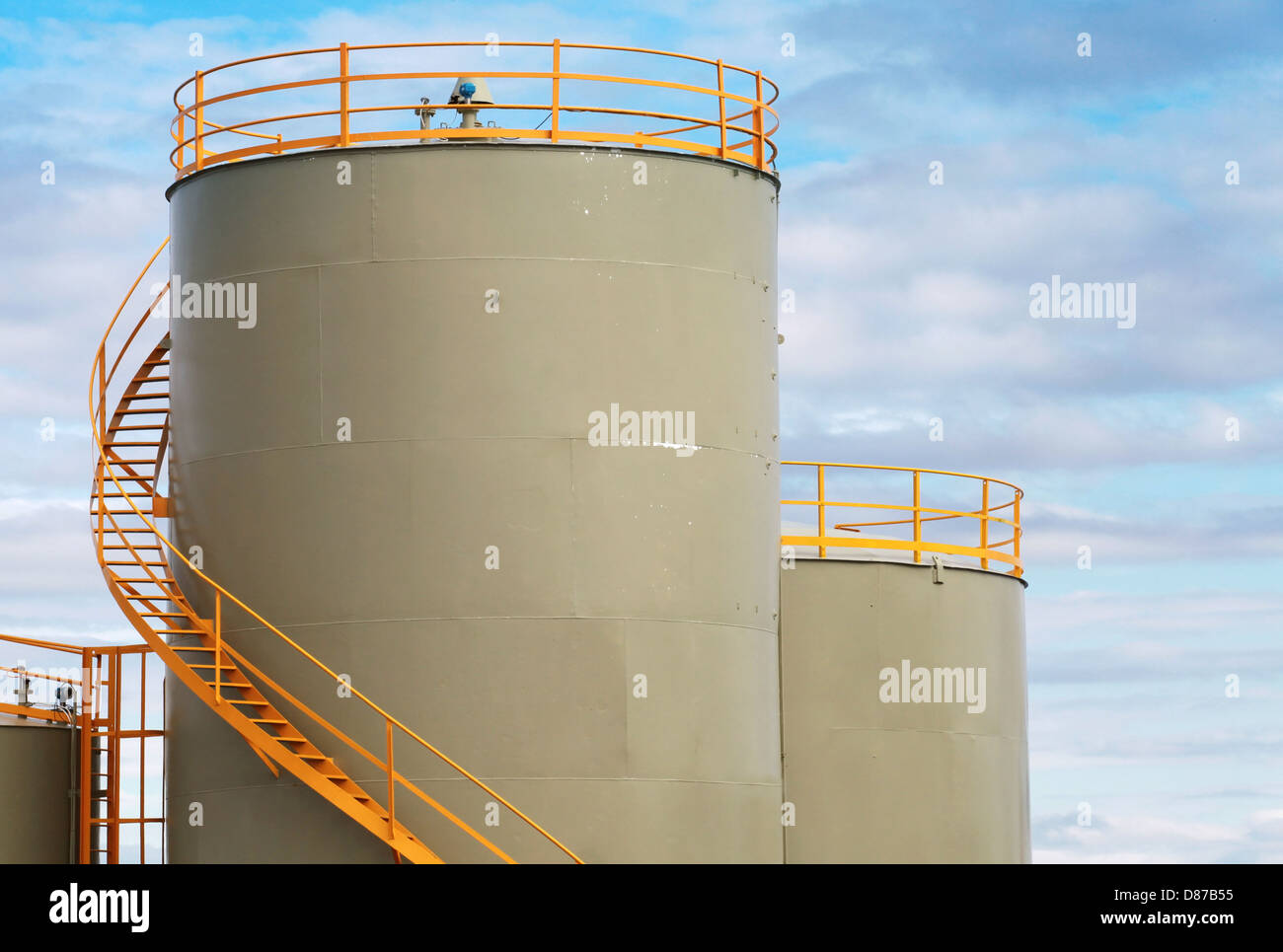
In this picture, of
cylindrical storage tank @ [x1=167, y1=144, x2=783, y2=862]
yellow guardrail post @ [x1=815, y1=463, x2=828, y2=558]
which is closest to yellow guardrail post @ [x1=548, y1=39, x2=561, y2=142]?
cylindrical storage tank @ [x1=167, y1=144, x2=783, y2=862]

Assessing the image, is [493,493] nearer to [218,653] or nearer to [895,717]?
[218,653]

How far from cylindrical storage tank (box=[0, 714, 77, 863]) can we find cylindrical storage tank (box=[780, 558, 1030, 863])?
9.33 m

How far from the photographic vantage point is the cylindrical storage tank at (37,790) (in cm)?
2703

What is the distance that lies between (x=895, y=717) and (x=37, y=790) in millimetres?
11114

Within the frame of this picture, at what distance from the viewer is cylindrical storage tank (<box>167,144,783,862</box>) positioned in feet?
76.7

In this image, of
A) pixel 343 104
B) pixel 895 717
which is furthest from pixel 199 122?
pixel 895 717

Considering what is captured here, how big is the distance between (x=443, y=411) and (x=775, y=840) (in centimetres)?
656

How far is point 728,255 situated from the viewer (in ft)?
82.7

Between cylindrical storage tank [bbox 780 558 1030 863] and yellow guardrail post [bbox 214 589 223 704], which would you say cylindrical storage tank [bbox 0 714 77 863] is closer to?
yellow guardrail post [bbox 214 589 223 704]

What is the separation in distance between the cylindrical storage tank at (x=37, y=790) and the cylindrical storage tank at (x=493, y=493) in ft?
10.8
